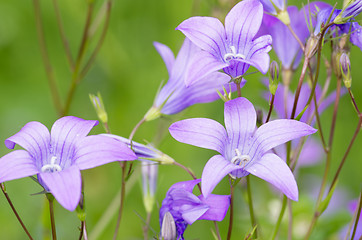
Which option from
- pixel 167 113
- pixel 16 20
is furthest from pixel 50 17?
pixel 167 113

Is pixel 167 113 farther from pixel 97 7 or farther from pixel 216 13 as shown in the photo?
pixel 97 7

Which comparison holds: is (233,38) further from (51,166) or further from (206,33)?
(51,166)

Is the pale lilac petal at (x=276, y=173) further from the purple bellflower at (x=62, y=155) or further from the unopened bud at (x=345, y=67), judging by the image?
the unopened bud at (x=345, y=67)

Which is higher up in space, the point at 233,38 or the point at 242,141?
the point at 233,38

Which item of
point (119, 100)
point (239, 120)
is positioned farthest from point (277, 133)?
point (119, 100)

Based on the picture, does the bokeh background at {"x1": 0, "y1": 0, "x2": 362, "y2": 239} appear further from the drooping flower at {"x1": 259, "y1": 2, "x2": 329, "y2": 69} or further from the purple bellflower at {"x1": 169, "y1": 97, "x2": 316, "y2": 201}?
the purple bellflower at {"x1": 169, "y1": 97, "x2": 316, "y2": 201}

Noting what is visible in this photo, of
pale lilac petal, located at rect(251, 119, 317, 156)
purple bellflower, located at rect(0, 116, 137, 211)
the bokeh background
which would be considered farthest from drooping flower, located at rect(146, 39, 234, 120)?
the bokeh background

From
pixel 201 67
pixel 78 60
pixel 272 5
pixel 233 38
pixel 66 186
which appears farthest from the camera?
pixel 78 60

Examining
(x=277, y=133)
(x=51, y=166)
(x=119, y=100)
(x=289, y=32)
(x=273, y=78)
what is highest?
(x=289, y=32)
